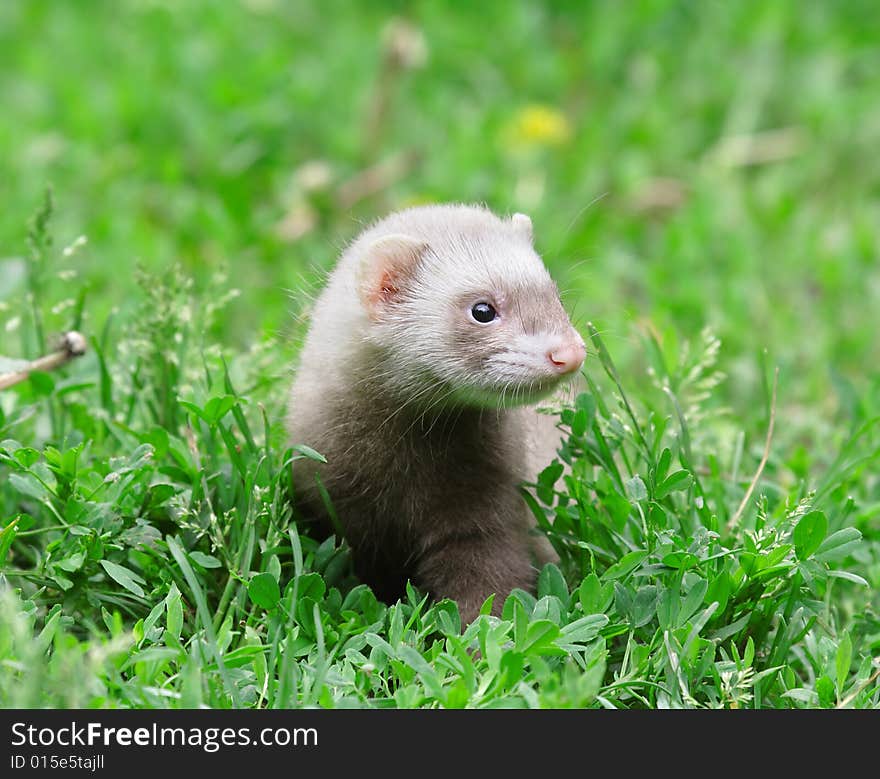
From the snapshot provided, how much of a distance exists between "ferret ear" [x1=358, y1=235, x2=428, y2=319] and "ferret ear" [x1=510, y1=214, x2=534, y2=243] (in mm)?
410

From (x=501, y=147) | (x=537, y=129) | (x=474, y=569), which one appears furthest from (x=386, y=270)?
(x=537, y=129)

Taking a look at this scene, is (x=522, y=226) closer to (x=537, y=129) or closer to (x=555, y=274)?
(x=555, y=274)

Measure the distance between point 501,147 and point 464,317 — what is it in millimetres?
3975

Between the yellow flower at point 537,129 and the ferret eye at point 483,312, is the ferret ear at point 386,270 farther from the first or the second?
the yellow flower at point 537,129

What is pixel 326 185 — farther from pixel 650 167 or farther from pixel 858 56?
pixel 858 56

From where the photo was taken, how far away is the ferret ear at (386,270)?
12.6 feet

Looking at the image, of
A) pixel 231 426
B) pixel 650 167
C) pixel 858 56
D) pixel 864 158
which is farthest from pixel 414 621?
pixel 858 56

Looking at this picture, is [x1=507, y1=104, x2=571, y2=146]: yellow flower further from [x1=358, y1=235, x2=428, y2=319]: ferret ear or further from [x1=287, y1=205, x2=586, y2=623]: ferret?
[x1=358, y1=235, x2=428, y2=319]: ferret ear

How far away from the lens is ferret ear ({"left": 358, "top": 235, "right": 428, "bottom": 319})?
12.6 ft

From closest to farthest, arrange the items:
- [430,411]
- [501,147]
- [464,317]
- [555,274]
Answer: [464,317], [430,411], [555,274], [501,147]

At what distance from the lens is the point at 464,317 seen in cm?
377

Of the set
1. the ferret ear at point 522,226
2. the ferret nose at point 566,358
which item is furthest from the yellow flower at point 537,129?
the ferret nose at point 566,358

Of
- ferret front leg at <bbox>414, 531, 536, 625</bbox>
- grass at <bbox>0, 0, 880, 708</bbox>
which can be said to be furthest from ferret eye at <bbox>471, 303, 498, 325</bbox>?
ferret front leg at <bbox>414, 531, 536, 625</bbox>
